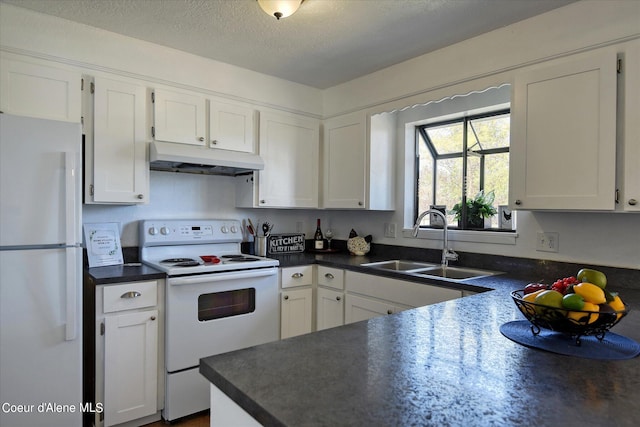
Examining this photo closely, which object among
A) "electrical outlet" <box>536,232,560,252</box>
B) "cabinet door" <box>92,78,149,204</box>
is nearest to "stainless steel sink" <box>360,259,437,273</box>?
"electrical outlet" <box>536,232,560,252</box>

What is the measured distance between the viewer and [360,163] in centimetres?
308

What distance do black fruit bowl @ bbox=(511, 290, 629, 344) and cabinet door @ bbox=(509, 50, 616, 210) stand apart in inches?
40.5

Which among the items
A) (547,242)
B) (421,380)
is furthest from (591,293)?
(547,242)

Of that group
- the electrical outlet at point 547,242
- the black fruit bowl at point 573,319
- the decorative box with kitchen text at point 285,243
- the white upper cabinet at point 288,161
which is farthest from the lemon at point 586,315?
the decorative box with kitchen text at point 285,243

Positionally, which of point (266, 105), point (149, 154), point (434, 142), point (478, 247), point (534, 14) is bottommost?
point (478, 247)

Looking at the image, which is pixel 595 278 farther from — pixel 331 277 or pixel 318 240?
pixel 318 240

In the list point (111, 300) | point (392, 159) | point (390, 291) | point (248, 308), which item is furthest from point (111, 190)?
point (392, 159)

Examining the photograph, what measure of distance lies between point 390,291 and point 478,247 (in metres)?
0.71

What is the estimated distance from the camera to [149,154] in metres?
2.54

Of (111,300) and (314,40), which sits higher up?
(314,40)

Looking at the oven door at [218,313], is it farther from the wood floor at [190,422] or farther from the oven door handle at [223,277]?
the wood floor at [190,422]

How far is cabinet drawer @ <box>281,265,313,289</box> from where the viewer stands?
9.20 ft

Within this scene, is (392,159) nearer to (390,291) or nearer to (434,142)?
(434,142)

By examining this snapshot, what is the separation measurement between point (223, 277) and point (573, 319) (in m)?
1.92
